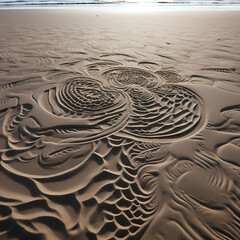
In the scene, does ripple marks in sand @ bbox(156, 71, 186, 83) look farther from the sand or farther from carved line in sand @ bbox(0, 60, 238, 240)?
carved line in sand @ bbox(0, 60, 238, 240)

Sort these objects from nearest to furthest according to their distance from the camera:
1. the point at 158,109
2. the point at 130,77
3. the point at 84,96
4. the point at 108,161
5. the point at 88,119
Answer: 1. the point at 108,161
2. the point at 88,119
3. the point at 158,109
4. the point at 84,96
5. the point at 130,77

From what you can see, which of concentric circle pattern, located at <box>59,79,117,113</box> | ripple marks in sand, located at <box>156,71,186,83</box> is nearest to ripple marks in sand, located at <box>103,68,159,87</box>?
ripple marks in sand, located at <box>156,71,186,83</box>

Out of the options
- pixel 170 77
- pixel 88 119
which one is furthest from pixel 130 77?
pixel 88 119

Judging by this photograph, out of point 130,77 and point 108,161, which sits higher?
point 130,77

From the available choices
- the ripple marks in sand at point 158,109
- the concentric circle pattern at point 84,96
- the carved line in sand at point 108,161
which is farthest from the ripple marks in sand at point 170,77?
the concentric circle pattern at point 84,96

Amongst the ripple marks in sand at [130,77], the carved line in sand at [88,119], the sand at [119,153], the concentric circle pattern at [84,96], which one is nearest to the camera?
the sand at [119,153]

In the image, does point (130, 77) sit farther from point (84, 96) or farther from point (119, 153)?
point (119, 153)

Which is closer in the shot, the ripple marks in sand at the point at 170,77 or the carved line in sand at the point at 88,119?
the carved line in sand at the point at 88,119

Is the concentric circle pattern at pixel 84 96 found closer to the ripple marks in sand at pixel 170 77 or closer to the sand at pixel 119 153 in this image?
the sand at pixel 119 153
